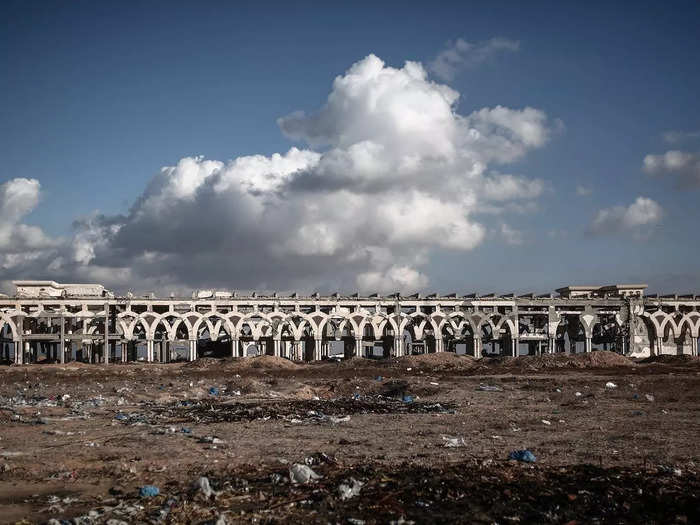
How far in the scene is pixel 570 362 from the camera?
134 ft

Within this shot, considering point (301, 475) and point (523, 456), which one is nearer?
point (301, 475)

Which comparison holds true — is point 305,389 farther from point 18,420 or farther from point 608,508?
point 608,508

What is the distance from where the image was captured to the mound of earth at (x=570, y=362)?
4044 centimetres

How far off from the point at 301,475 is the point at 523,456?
3.94m

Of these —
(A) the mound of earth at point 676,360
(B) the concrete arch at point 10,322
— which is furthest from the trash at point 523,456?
(B) the concrete arch at point 10,322

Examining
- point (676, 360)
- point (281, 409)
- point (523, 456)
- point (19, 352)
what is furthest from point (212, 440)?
point (19, 352)

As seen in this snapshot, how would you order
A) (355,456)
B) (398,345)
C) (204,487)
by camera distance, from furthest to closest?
(398,345) → (355,456) → (204,487)

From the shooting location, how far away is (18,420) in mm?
→ 17031

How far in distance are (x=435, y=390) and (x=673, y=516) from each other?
Answer: 16.7 metres

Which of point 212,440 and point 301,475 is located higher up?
point 301,475

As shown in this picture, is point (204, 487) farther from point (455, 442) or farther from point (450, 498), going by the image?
point (455, 442)

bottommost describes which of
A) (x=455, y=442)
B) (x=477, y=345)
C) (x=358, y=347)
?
(x=477, y=345)

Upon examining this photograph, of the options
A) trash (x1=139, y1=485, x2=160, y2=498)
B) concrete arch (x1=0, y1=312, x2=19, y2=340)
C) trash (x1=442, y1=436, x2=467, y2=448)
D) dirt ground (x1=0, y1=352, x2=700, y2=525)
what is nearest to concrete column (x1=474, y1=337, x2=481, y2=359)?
dirt ground (x1=0, y1=352, x2=700, y2=525)

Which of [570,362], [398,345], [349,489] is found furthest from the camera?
[398,345]
